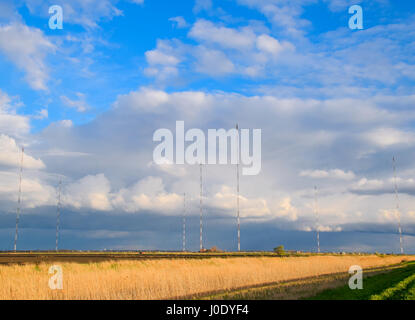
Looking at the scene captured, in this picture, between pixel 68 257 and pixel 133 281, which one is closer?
pixel 133 281

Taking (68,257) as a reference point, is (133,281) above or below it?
above

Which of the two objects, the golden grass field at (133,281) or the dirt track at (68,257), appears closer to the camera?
the golden grass field at (133,281)

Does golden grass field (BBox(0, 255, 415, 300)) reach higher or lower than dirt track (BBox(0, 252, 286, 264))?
higher

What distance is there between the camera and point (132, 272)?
36156 mm

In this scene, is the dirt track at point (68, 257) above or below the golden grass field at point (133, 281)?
below

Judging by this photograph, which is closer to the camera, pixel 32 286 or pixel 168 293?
pixel 32 286

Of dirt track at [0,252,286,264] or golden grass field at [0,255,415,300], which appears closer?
golden grass field at [0,255,415,300]
